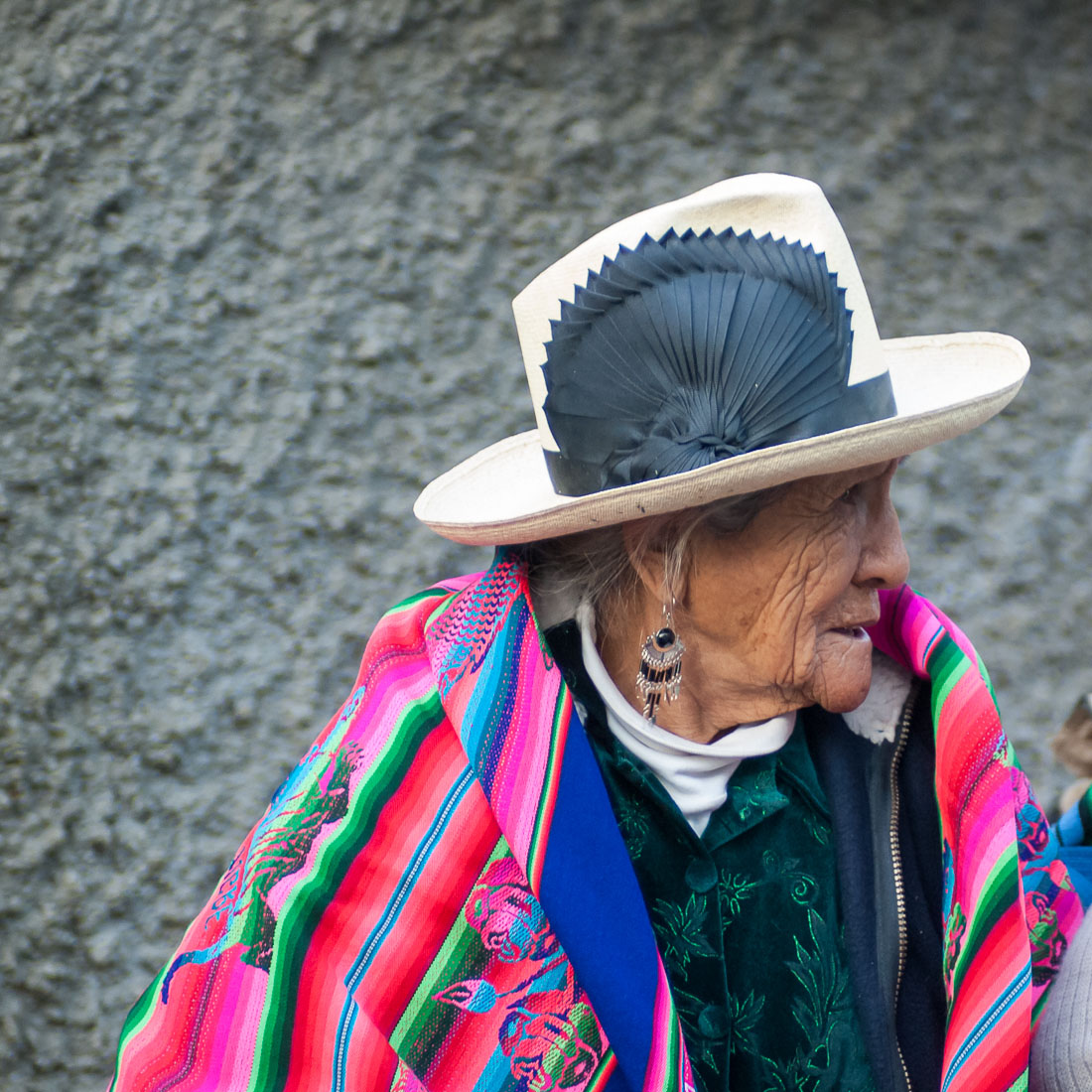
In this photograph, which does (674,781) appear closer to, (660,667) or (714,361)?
(660,667)

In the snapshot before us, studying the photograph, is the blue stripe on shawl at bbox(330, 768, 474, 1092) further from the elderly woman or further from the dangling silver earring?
A: the dangling silver earring

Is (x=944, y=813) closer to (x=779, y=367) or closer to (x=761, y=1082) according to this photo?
(x=761, y=1082)

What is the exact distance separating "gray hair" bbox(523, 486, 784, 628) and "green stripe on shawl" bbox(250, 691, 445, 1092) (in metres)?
Result: 0.24

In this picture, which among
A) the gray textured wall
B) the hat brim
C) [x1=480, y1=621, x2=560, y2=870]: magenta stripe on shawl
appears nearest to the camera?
the hat brim

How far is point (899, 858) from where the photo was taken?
4.77 ft

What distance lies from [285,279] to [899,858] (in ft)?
5.43

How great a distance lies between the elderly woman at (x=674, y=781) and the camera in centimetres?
127

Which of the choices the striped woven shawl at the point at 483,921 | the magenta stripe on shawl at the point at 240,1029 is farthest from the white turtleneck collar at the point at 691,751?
the magenta stripe on shawl at the point at 240,1029

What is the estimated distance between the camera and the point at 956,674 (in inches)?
55.4

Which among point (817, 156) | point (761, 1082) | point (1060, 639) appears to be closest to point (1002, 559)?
point (1060, 639)

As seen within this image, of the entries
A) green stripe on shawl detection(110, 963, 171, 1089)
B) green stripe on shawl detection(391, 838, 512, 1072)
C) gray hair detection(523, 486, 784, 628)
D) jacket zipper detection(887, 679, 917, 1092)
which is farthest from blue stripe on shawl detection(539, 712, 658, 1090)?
green stripe on shawl detection(110, 963, 171, 1089)

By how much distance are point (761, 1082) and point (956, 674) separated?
0.59 m

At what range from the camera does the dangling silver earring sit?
142 centimetres

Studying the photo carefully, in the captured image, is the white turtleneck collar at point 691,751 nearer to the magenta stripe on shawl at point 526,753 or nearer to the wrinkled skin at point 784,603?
the wrinkled skin at point 784,603
